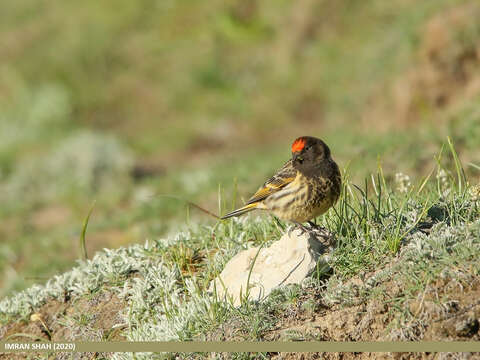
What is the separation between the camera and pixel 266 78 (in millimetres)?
18062

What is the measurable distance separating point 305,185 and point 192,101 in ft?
44.8

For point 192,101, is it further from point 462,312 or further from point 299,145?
point 462,312

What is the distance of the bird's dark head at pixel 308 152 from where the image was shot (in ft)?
16.2

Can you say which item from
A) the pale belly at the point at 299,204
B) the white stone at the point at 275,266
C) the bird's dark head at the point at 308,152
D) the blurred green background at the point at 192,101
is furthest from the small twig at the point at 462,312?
the blurred green background at the point at 192,101

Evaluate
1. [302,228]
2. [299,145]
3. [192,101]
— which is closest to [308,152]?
[299,145]

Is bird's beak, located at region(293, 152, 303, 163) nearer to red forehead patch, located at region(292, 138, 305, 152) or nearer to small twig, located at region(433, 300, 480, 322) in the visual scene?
red forehead patch, located at region(292, 138, 305, 152)

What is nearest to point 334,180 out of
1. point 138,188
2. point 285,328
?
point 285,328

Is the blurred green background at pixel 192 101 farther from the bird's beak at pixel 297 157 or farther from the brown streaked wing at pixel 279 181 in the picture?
the bird's beak at pixel 297 157

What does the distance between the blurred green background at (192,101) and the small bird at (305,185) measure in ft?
13.7

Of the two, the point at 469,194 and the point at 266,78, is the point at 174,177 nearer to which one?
the point at 266,78

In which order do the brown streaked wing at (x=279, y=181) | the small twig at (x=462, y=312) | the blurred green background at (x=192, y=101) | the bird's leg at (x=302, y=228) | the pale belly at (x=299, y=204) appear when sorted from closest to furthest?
the small twig at (x=462, y=312) < the pale belly at (x=299, y=204) < the bird's leg at (x=302, y=228) < the brown streaked wing at (x=279, y=181) < the blurred green background at (x=192, y=101)

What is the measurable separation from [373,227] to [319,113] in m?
12.2

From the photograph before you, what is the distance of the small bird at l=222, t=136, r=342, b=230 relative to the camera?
4785 millimetres

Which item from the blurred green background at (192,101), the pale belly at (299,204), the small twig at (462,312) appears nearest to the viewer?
the small twig at (462,312)
